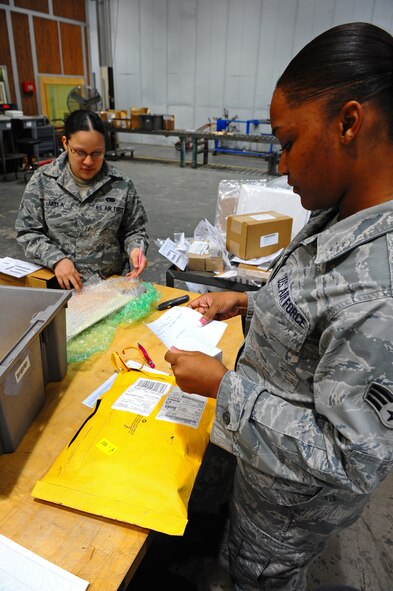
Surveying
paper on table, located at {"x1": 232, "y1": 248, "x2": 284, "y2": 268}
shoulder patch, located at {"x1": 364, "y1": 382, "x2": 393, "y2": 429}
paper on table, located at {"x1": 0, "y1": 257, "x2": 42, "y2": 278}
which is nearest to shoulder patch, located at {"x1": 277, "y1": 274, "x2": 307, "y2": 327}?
shoulder patch, located at {"x1": 364, "y1": 382, "x2": 393, "y2": 429}

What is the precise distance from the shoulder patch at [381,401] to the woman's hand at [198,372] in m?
0.28

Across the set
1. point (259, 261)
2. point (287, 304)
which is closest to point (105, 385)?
point (287, 304)

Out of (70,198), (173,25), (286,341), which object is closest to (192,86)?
(173,25)

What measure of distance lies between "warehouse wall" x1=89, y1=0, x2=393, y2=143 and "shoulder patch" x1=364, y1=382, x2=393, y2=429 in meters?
8.97

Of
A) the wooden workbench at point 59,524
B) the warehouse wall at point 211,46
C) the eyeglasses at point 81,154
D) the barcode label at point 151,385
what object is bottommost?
the wooden workbench at point 59,524

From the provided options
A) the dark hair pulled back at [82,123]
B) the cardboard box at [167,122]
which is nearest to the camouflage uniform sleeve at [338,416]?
the dark hair pulled back at [82,123]

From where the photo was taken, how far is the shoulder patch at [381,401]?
1.60 feet

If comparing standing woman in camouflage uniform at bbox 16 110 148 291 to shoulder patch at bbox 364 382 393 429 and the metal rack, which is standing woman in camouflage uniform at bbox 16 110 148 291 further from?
the metal rack

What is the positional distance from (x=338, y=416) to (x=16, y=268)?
4.94 feet

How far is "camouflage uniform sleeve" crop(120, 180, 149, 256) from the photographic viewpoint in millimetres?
1934

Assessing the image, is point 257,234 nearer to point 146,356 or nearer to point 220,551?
point 146,356

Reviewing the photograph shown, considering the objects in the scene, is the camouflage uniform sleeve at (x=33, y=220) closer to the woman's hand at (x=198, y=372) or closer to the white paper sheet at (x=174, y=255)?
the white paper sheet at (x=174, y=255)

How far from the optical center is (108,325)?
131cm

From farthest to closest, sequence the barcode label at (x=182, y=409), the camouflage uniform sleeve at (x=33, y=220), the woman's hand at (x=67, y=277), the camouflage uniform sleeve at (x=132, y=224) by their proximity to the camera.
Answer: the camouflage uniform sleeve at (x=132, y=224) → the camouflage uniform sleeve at (x=33, y=220) → the woman's hand at (x=67, y=277) → the barcode label at (x=182, y=409)
